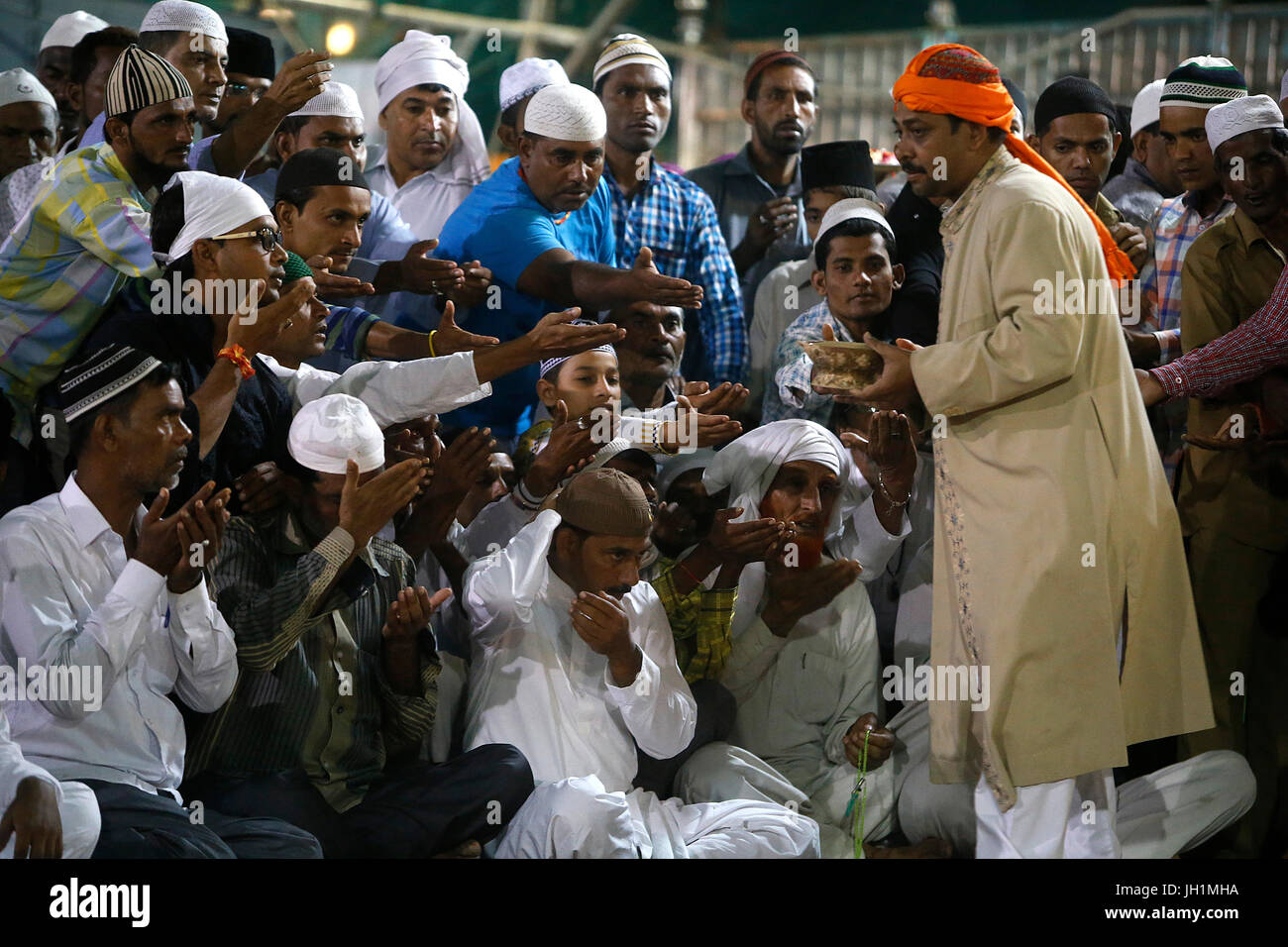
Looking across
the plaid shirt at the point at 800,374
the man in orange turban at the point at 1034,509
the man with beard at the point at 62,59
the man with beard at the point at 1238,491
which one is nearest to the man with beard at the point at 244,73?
the man with beard at the point at 62,59

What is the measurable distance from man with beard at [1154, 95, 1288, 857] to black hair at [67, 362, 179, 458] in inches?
117

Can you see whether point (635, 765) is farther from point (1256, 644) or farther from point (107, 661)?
point (1256, 644)

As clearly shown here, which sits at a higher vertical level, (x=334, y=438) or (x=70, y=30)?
(x=70, y=30)

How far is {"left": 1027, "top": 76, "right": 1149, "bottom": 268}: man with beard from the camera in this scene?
5.64 meters

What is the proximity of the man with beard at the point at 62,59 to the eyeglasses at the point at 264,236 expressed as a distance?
2.28 m

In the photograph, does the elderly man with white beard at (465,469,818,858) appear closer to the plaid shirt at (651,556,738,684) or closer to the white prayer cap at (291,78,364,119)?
the plaid shirt at (651,556,738,684)

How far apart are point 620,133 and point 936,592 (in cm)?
269

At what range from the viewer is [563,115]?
541 cm

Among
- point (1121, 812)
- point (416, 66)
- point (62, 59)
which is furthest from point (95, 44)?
point (1121, 812)

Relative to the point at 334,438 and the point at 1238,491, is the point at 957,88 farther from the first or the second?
the point at 334,438

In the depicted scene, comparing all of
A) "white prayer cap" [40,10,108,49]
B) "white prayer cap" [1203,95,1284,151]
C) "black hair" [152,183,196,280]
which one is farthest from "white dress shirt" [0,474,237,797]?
"white prayer cap" [1203,95,1284,151]

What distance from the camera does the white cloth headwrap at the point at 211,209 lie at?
4242mm

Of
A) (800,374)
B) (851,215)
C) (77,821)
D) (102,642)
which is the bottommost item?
(77,821)

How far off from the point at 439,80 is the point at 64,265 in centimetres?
211
